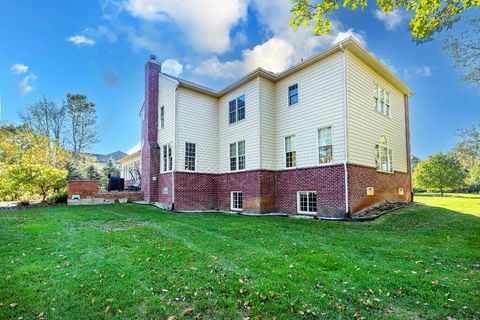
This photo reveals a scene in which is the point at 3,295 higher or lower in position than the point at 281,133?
lower

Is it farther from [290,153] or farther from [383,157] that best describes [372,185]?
Answer: [290,153]

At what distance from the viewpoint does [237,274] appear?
427 centimetres

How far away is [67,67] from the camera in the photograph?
17.4 m

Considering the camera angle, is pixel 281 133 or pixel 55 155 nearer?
pixel 281 133

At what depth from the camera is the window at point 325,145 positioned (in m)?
11.1

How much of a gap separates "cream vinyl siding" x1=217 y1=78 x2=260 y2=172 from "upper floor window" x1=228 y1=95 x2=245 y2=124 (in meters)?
0.22

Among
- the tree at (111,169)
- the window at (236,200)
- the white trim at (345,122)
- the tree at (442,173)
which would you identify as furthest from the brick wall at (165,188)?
the tree at (442,173)

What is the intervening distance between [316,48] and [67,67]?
1613 cm

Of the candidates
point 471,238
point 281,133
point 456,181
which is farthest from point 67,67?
point 456,181

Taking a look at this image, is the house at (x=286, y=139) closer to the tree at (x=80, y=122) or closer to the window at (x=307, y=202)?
the window at (x=307, y=202)

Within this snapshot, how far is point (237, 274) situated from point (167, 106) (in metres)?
13.2

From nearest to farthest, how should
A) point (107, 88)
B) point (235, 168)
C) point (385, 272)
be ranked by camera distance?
1. point (385, 272)
2. point (235, 168)
3. point (107, 88)

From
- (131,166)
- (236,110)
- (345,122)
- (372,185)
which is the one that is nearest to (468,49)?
(345,122)

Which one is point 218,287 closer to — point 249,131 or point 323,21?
point 323,21
